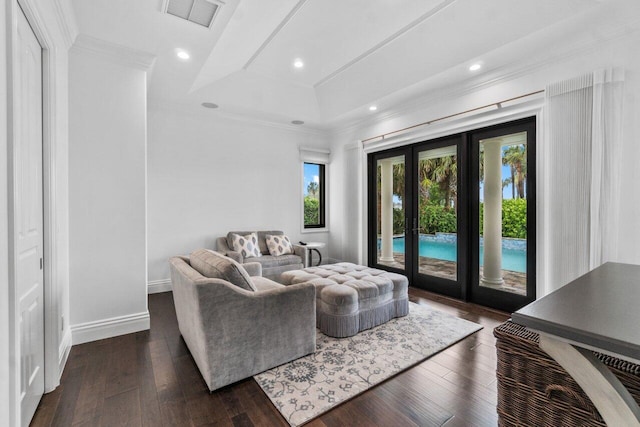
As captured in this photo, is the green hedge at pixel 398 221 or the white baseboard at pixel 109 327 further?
the green hedge at pixel 398 221

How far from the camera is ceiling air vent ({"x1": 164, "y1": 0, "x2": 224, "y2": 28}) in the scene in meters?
2.22

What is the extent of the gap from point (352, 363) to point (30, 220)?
2.38 m

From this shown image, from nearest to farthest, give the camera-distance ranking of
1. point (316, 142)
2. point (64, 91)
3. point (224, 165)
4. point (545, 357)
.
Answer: point (545, 357) → point (64, 91) → point (224, 165) → point (316, 142)

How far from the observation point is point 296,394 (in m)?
1.89

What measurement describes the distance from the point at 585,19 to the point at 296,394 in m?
3.83

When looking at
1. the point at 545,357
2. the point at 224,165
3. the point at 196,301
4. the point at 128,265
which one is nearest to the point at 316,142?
the point at 224,165

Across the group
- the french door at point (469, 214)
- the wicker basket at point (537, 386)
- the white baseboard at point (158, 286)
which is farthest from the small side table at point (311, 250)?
the wicker basket at point (537, 386)

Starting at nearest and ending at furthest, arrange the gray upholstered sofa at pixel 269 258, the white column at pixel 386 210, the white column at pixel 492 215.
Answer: the white column at pixel 492 215
the gray upholstered sofa at pixel 269 258
the white column at pixel 386 210

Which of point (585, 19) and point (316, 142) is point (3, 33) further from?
point (316, 142)

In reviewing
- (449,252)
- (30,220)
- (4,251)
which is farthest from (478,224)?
(30,220)

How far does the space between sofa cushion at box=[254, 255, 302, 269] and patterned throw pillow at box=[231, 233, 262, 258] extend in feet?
0.48

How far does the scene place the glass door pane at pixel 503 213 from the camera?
3.32 meters

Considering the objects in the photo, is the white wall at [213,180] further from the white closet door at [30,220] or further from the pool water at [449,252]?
the white closet door at [30,220]

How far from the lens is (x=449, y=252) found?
4059mm
